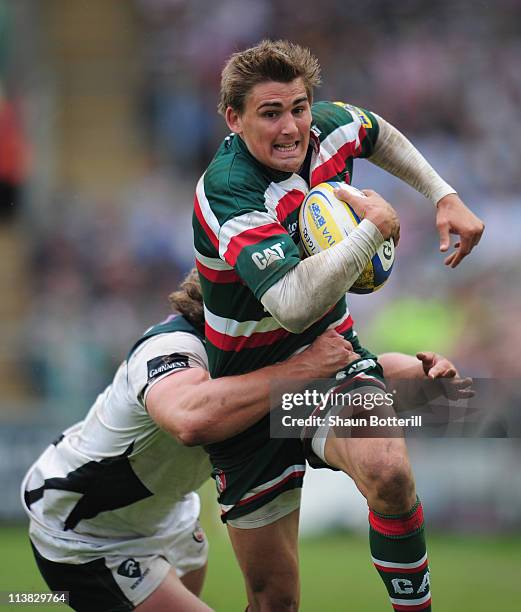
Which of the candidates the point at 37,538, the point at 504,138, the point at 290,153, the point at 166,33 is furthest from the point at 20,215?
the point at 290,153

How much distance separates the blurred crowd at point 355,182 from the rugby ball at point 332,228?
6.00 meters

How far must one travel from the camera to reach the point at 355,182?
11.9 meters

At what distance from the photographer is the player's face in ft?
14.6

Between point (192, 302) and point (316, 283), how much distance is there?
1.20 meters

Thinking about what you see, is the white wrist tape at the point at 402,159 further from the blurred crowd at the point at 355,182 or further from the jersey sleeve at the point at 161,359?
the blurred crowd at the point at 355,182

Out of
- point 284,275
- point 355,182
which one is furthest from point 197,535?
point 355,182

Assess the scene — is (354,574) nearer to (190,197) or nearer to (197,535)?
(197,535)

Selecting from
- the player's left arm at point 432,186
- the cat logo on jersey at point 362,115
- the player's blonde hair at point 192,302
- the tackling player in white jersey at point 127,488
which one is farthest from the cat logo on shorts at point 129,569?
the cat logo on jersey at point 362,115

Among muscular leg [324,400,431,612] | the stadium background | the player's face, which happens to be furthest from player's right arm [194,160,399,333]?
the stadium background

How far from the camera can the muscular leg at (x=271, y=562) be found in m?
4.84

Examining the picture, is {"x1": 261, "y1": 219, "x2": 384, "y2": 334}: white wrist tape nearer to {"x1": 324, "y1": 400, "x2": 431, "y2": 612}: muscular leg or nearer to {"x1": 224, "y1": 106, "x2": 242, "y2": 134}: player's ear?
{"x1": 324, "y1": 400, "x2": 431, "y2": 612}: muscular leg

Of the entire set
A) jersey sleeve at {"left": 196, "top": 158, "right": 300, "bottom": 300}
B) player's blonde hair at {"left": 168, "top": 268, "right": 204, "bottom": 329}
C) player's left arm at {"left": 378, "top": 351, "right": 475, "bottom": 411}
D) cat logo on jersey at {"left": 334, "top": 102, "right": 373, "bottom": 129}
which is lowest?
player's left arm at {"left": 378, "top": 351, "right": 475, "bottom": 411}

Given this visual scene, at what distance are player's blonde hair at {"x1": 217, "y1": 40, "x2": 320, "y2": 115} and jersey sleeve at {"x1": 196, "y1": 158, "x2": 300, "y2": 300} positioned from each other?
1.08 feet

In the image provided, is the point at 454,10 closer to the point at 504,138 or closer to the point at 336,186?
the point at 504,138
